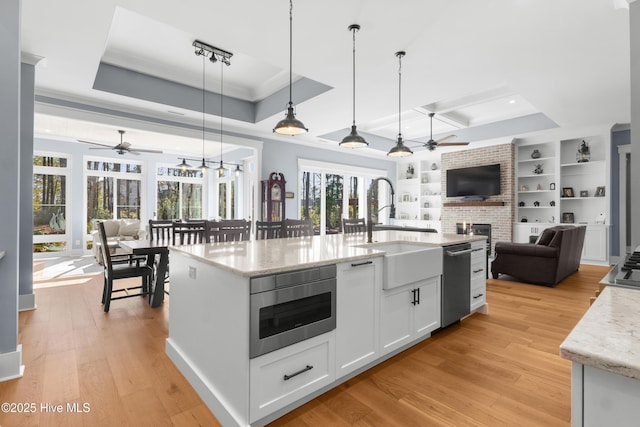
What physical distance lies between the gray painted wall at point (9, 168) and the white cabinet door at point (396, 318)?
2.53 metres

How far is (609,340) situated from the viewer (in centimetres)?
68

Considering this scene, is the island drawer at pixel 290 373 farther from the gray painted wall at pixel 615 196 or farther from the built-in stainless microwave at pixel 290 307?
the gray painted wall at pixel 615 196

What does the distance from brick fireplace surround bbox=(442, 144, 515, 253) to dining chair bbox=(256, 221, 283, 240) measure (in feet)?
18.0

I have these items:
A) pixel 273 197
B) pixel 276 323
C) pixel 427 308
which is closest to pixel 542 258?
pixel 427 308

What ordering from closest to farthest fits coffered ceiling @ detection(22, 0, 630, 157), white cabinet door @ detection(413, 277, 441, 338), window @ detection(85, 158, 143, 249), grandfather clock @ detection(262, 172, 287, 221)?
white cabinet door @ detection(413, 277, 441, 338)
coffered ceiling @ detection(22, 0, 630, 157)
grandfather clock @ detection(262, 172, 287, 221)
window @ detection(85, 158, 143, 249)

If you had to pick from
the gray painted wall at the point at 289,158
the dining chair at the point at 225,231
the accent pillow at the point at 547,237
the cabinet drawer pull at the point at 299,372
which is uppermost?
the gray painted wall at the point at 289,158

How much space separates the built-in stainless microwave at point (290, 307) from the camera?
5.11ft

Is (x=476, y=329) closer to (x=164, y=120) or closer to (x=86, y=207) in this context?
(x=164, y=120)

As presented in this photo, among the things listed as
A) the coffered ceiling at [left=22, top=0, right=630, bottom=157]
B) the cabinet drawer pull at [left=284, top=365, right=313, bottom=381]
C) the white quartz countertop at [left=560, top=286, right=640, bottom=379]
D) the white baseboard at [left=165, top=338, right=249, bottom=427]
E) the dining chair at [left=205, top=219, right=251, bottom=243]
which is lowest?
the white baseboard at [left=165, top=338, right=249, bottom=427]

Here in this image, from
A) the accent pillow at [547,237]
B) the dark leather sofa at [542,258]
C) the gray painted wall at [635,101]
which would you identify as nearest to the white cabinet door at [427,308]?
the gray painted wall at [635,101]

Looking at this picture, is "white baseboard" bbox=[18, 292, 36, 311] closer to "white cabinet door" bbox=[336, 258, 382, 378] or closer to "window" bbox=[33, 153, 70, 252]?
"white cabinet door" bbox=[336, 258, 382, 378]

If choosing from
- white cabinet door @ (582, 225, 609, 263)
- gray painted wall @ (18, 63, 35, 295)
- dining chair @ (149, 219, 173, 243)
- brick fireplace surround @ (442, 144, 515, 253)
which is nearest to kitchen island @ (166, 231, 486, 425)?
dining chair @ (149, 219, 173, 243)

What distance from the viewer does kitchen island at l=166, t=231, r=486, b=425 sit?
1.59 meters

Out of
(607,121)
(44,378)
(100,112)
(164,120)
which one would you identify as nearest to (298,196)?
(164,120)
